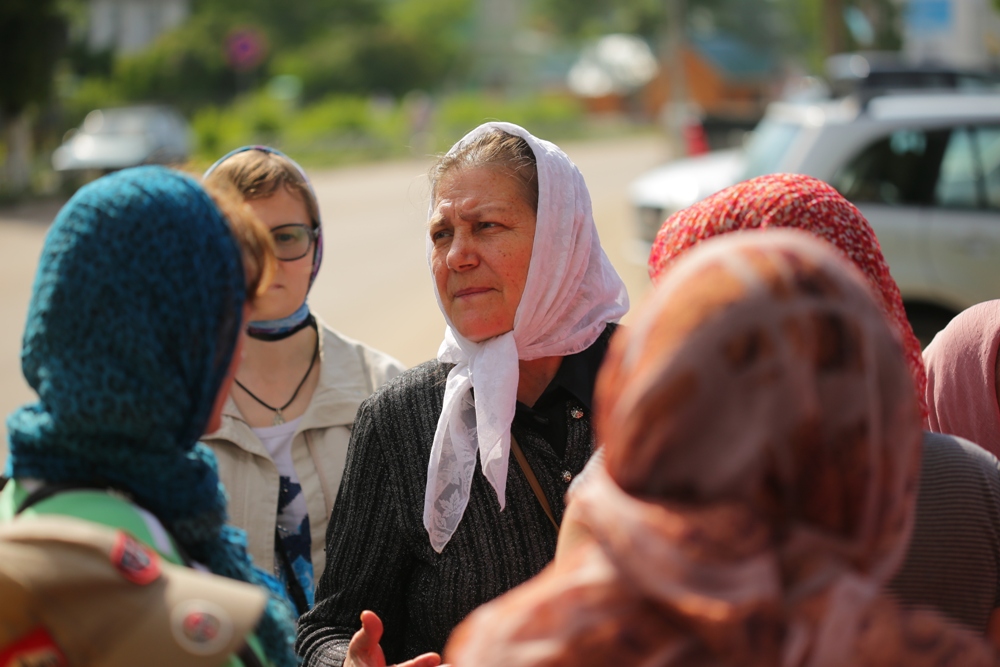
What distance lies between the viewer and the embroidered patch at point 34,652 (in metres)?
1.38

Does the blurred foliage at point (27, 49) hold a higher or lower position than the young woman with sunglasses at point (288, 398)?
higher

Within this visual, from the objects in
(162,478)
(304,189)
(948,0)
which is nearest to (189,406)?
(162,478)

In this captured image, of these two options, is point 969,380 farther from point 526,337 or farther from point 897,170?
point 897,170

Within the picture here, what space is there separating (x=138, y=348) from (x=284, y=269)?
180 centimetres

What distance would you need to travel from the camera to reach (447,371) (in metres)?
2.73

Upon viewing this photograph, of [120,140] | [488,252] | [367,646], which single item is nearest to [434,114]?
[120,140]

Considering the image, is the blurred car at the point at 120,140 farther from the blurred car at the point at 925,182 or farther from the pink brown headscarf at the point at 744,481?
the pink brown headscarf at the point at 744,481

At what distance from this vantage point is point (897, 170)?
24.5ft

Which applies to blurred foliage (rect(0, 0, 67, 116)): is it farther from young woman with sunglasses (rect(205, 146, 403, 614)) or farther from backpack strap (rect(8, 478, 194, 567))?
backpack strap (rect(8, 478, 194, 567))

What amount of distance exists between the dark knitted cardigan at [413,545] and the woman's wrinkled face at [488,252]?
280mm

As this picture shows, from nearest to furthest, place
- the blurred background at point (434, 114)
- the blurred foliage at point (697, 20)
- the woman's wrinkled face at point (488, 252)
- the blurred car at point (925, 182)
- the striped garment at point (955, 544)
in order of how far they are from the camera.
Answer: the striped garment at point (955, 544) → the woman's wrinkled face at point (488, 252) → the blurred car at point (925, 182) → the blurred background at point (434, 114) → the blurred foliage at point (697, 20)

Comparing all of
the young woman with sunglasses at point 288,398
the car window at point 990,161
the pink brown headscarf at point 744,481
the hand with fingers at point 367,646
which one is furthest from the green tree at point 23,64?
the pink brown headscarf at point 744,481

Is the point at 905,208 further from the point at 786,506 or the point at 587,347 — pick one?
the point at 786,506

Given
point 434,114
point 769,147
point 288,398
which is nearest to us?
point 288,398
